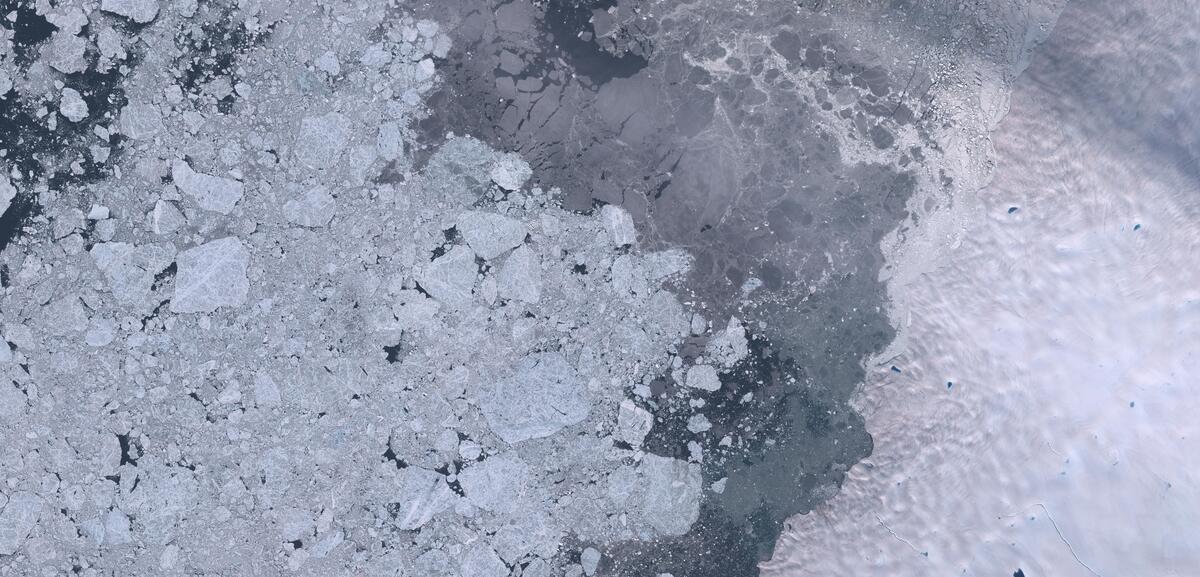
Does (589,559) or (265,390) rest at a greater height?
(265,390)

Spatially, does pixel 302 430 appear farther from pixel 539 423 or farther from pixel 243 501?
pixel 539 423

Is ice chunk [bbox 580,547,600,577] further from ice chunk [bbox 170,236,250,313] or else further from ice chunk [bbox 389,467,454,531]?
ice chunk [bbox 170,236,250,313]

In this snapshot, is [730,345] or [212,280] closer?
[212,280]

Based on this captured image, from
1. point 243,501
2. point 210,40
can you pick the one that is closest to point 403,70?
point 210,40

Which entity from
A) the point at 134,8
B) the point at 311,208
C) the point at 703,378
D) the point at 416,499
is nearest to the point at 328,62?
the point at 311,208

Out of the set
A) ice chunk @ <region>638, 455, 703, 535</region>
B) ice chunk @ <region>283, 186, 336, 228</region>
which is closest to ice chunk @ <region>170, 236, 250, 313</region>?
ice chunk @ <region>283, 186, 336, 228</region>

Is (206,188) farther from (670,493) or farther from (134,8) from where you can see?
(670,493)

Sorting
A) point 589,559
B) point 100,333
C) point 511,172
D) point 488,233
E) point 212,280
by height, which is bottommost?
point 589,559

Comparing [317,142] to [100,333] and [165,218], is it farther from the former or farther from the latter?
[100,333]

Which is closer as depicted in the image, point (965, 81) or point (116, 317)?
point (116, 317)
